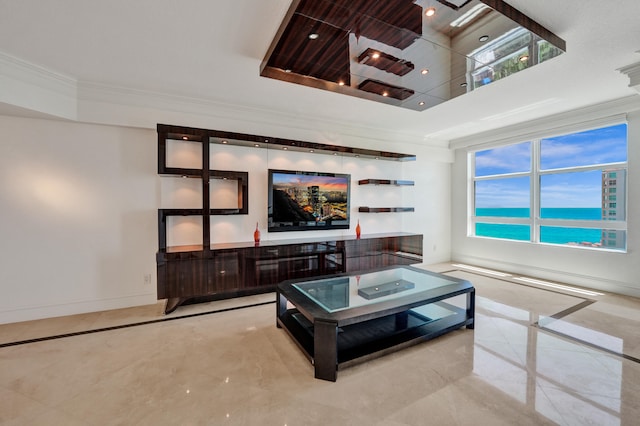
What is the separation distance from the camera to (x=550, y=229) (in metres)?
4.75

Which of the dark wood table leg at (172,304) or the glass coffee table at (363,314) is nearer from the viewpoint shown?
the glass coffee table at (363,314)

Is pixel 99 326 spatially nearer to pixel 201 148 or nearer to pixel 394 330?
pixel 201 148

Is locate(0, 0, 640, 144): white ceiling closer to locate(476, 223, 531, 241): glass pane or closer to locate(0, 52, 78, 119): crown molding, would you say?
locate(0, 52, 78, 119): crown molding

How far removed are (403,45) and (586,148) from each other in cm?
432

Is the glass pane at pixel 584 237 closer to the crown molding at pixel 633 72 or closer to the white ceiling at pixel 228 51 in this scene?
the white ceiling at pixel 228 51

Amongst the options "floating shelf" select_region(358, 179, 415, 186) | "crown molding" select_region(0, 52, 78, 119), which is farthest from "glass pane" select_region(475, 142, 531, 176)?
"crown molding" select_region(0, 52, 78, 119)

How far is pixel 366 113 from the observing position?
4.28 meters

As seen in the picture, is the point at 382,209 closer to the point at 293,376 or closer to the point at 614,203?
the point at 614,203

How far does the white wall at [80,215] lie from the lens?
302 centimetres

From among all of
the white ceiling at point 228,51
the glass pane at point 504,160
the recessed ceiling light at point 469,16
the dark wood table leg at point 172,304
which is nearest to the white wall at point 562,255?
the glass pane at point 504,160

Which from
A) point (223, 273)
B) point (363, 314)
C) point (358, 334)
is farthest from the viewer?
point (223, 273)

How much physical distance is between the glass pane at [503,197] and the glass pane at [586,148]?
0.51 metres

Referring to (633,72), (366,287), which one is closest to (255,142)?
(366,287)

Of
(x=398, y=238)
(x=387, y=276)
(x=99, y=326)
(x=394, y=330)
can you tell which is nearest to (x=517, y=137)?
(x=398, y=238)
